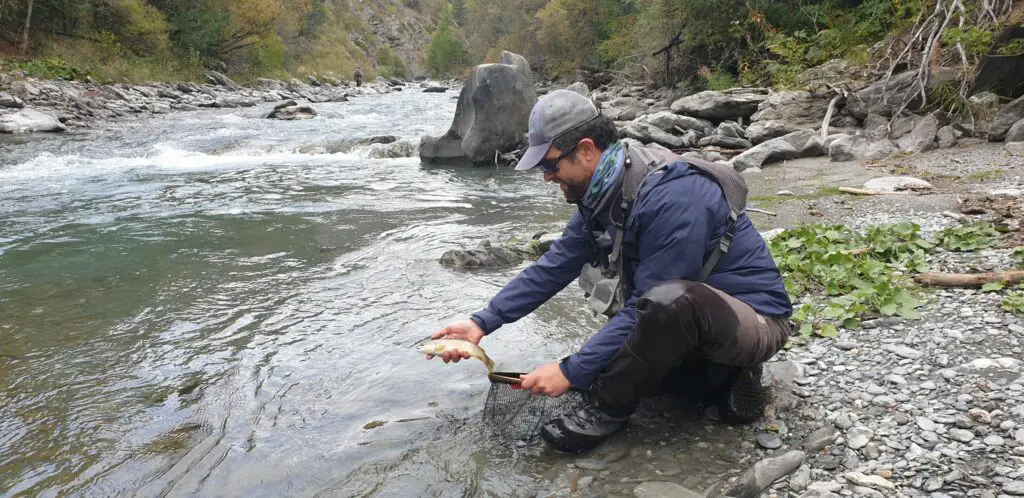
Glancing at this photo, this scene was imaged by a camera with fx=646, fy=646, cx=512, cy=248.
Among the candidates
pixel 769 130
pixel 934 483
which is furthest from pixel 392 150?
pixel 934 483

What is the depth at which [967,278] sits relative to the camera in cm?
384

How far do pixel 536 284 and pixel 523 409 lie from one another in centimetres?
63

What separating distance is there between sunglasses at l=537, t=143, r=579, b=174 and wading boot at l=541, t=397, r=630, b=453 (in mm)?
1073

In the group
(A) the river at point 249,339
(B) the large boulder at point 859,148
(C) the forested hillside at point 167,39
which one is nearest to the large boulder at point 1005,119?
(B) the large boulder at point 859,148

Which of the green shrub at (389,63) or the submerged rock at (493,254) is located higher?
the green shrub at (389,63)

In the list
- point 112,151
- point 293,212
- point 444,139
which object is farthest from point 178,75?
point 293,212

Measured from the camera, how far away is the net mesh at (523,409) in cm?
321

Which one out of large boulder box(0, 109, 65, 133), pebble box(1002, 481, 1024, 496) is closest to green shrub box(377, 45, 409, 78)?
large boulder box(0, 109, 65, 133)

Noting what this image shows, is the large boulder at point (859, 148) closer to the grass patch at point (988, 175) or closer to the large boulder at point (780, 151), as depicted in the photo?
the large boulder at point (780, 151)

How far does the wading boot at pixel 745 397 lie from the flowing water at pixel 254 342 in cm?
84

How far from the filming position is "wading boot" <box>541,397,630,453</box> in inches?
116

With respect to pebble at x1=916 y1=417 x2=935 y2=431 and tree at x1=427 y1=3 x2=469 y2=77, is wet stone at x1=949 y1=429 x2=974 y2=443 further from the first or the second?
tree at x1=427 y1=3 x2=469 y2=77

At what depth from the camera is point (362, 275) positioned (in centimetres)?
625

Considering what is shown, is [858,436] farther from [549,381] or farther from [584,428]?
[549,381]
